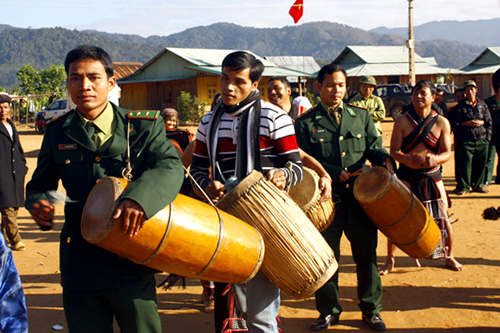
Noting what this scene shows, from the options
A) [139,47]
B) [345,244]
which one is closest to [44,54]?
[139,47]

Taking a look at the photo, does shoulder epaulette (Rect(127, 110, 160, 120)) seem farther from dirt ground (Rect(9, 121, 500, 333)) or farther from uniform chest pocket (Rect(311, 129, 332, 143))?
dirt ground (Rect(9, 121, 500, 333))

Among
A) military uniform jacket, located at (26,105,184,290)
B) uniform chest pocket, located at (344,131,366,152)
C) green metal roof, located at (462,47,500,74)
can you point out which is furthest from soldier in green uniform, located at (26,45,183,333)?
green metal roof, located at (462,47,500,74)

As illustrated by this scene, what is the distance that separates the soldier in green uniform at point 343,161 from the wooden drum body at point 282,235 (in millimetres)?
1163

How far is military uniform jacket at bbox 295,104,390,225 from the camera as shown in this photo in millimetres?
4102

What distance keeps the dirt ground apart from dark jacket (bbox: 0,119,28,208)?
2.34ft

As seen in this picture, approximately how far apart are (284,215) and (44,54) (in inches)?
6660

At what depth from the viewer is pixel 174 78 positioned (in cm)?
3228

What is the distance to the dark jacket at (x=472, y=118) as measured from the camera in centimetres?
944

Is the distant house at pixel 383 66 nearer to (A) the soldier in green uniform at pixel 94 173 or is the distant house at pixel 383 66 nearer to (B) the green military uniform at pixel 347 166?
(B) the green military uniform at pixel 347 166

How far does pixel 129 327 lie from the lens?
2592 millimetres

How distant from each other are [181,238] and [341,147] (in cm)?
209

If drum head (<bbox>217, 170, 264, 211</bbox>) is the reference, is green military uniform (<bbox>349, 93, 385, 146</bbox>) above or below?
above

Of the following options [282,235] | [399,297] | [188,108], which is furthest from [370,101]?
[188,108]

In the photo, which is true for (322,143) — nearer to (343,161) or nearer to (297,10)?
(343,161)
